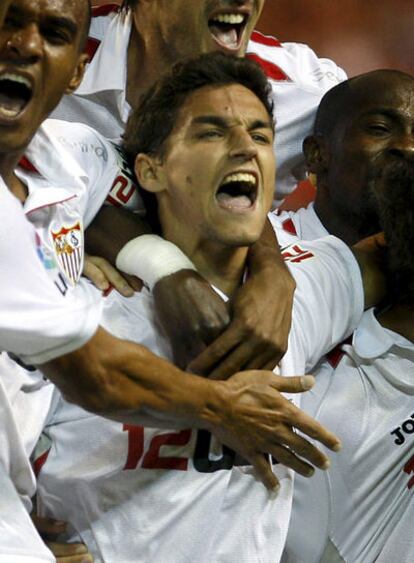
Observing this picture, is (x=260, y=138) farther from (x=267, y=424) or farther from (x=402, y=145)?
(x=402, y=145)

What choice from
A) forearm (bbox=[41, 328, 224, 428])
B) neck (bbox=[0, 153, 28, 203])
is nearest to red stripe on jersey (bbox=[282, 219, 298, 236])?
neck (bbox=[0, 153, 28, 203])

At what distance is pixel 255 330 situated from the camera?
3.90 ft

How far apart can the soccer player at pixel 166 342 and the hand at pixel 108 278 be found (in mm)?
16

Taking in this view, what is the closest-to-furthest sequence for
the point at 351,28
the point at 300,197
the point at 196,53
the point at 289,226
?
the point at 196,53 < the point at 289,226 < the point at 300,197 < the point at 351,28

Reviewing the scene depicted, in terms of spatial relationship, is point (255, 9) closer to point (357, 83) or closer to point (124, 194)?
point (357, 83)

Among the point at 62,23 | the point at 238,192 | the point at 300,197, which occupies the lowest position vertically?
the point at 300,197

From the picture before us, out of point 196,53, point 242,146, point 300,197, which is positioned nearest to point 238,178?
point 242,146

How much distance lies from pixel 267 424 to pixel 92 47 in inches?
30.9

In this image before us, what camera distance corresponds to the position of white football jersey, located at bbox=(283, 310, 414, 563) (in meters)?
1.39

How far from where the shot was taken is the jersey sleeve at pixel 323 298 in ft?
4.39

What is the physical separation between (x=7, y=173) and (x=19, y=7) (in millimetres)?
158

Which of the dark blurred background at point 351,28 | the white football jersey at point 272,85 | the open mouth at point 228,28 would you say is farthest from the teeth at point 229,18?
the dark blurred background at point 351,28

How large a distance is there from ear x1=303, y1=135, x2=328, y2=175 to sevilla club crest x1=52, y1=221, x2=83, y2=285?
2.21ft

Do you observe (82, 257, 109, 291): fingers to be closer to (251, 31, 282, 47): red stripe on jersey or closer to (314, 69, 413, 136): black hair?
(314, 69, 413, 136): black hair
